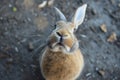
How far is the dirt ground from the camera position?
136 inches

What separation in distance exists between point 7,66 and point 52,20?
628 mm

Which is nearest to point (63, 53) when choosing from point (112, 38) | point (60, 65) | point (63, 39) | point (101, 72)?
point (60, 65)

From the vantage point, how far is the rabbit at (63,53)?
2.76 meters

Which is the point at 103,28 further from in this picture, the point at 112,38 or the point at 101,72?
the point at 101,72

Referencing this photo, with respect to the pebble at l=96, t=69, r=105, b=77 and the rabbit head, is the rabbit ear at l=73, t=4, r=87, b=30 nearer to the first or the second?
the rabbit head

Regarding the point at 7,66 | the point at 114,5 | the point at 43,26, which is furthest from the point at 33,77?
the point at 114,5

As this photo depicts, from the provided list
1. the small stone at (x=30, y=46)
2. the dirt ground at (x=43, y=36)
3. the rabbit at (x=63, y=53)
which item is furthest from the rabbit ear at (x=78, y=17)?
the small stone at (x=30, y=46)

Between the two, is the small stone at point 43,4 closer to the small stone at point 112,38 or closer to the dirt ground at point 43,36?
the dirt ground at point 43,36

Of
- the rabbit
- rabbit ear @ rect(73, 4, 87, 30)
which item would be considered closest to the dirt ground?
the rabbit

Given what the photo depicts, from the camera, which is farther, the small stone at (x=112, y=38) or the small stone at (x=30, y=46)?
the small stone at (x=112, y=38)

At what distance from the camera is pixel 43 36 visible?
142 inches

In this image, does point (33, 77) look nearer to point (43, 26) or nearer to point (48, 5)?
point (43, 26)

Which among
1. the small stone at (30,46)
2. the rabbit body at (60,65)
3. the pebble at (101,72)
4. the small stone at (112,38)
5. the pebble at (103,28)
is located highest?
the small stone at (30,46)

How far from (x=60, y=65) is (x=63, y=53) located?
121 mm
